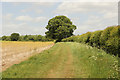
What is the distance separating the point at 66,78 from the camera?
754cm

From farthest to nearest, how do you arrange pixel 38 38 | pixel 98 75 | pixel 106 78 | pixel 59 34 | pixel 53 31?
pixel 38 38 → pixel 53 31 → pixel 59 34 → pixel 98 75 → pixel 106 78

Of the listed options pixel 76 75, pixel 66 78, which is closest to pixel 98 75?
pixel 76 75

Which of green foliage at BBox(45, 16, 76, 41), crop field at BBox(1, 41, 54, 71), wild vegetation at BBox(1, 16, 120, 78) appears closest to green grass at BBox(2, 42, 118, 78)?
wild vegetation at BBox(1, 16, 120, 78)

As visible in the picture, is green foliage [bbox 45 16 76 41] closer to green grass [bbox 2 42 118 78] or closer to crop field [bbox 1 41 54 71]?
crop field [bbox 1 41 54 71]

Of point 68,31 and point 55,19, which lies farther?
point 55,19

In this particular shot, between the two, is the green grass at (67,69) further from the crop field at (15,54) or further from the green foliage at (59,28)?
the green foliage at (59,28)

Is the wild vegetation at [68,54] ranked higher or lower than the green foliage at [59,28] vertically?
lower

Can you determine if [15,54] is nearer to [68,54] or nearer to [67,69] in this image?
[68,54]

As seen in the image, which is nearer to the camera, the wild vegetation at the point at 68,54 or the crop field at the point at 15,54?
the wild vegetation at the point at 68,54

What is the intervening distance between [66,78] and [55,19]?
204ft

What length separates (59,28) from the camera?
2478 inches

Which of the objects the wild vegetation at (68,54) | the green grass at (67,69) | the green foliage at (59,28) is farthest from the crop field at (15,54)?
the green foliage at (59,28)

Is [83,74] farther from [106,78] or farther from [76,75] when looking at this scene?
[106,78]

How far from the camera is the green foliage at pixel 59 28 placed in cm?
6338
